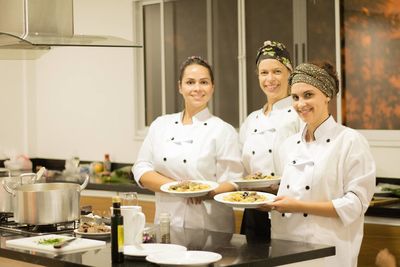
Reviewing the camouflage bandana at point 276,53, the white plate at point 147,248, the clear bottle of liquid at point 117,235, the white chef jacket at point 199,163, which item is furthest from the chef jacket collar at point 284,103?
the clear bottle of liquid at point 117,235

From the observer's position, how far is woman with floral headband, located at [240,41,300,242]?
12.5ft

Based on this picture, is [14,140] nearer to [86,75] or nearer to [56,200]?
[86,75]

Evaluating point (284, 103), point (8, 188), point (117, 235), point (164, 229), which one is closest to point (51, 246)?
point (117, 235)

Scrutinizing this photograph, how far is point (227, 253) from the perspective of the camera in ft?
9.08

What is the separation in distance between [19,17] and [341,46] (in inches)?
85.4

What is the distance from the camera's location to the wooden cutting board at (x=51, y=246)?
2838 mm

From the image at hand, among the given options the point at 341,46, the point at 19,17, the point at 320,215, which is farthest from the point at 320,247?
the point at 341,46

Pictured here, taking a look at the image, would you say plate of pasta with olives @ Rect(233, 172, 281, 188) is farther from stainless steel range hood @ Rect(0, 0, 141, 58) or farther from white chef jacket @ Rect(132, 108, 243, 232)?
stainless steel range hood @ Rect(0, 0, 141, 58)

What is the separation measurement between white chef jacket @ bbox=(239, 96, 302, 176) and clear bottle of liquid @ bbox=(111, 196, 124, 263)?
4.19 feet

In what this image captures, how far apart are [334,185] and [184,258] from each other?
3.15 ft

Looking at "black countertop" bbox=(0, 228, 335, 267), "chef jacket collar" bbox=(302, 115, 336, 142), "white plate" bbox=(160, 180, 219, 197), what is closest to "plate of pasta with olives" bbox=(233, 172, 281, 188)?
"white plate" bbox=(160, 180, 219, 197)

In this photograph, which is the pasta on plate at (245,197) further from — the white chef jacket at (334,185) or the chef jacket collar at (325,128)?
the chef jacket collar at (325,128)

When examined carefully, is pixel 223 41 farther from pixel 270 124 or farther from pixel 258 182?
pixel 258 182

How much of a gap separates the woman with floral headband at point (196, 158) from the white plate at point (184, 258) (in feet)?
3.89
